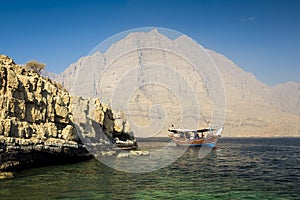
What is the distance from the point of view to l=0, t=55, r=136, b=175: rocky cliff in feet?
107

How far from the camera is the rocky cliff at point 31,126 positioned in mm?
32531

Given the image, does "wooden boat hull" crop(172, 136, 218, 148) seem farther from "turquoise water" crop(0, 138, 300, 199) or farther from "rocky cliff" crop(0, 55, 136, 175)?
"turquoise water" crop(0, 138, 300, 199)

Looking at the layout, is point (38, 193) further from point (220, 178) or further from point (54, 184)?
point (220, 178)

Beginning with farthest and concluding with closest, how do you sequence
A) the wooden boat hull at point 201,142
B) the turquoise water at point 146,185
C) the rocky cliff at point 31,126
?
the wooden boat hull at point 201,142
the rocky cliff at point 31,126
the turquoise water at point 146,185

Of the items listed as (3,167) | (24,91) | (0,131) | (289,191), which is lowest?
(289,191)

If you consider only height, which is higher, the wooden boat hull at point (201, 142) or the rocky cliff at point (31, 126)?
the rocky cliff at point (31, 126)

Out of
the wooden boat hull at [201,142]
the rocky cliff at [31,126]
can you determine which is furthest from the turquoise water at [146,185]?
the wooden boat hull at [201,142]

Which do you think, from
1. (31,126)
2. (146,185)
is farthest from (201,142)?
(146,185)

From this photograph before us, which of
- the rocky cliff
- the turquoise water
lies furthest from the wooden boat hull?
the turquoise water

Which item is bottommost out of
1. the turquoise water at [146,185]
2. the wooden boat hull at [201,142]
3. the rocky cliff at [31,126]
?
the turquoise water at [146,185]

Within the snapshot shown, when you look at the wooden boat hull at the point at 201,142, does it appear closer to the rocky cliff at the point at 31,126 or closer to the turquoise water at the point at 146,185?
the rocky cliff at the point at 31,126

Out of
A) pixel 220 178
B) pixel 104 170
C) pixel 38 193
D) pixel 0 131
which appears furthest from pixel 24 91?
pixel 220 178

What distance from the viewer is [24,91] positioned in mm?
38469

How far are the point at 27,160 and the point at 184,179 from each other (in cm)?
1831
